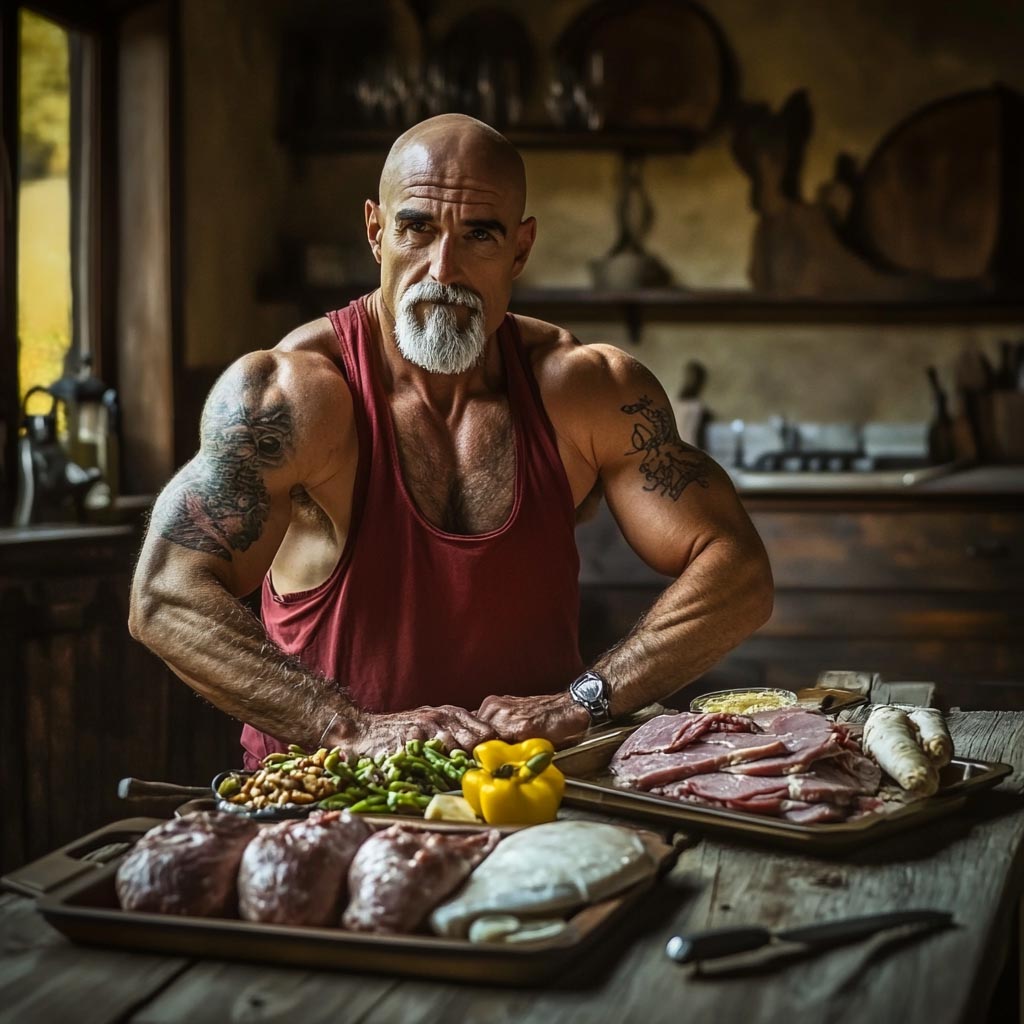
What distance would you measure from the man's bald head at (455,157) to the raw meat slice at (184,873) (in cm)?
130

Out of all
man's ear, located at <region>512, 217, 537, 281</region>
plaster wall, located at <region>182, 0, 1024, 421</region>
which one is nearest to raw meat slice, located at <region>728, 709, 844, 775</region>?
man's ear, located at <region>512, 217, 537, 281</region>

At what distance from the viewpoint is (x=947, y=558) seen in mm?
4332

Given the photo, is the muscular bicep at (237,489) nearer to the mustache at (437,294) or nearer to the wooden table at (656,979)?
the mustache at (437,294)

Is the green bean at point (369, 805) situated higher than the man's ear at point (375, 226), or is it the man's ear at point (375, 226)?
the man's ear at point (375, 226)

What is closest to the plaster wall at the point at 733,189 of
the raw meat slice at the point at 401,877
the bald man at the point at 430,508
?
the bald man at the point at 430,508

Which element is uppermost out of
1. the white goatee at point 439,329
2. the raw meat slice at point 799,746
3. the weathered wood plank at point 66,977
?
the white goatee at point 439,329

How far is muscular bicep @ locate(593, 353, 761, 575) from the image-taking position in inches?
95.4

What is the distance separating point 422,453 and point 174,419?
2259 millimetres

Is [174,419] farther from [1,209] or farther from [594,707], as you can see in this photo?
[594,707]

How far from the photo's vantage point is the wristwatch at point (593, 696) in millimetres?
1990

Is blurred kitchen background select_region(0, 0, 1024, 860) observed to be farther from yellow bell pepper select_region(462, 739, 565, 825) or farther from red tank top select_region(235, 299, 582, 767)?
yellow bell pepper select_region(462, 739, 565, 825)

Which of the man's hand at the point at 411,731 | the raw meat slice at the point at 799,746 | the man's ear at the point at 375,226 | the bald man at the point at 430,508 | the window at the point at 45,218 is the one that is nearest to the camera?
the raw meat slice at the point at 799,746

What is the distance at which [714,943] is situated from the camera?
1111 millimetres

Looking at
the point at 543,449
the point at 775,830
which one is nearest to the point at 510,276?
the point at 543,449
